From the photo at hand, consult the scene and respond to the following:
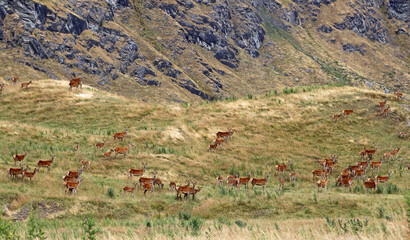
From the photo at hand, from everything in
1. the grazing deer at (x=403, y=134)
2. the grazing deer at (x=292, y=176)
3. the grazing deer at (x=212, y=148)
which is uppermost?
the grazing deer at (x=403, y=134)

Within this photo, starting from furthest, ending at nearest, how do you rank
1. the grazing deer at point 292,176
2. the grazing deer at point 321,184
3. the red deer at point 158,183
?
1. the grazing deer at point 292,176
2. the grazing deer at point 321,184
3. the red deer at point 158,183

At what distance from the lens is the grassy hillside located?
46.8 ft

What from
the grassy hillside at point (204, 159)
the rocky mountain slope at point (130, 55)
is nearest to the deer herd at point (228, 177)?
the grassy hillside at point (204, 159)

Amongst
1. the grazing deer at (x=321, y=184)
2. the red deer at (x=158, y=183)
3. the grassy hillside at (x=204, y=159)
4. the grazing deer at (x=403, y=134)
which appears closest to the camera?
the grassy hillside at (x=204, y=159)

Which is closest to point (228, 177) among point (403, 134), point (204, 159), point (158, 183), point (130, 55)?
point (158, 183)

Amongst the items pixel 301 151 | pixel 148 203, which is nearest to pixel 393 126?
pixel 301 151

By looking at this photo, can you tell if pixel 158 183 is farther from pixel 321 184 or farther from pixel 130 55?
pixel 130 55

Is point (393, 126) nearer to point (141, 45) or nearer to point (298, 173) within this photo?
point (298, 173)

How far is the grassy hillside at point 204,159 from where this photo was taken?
14.3 metres

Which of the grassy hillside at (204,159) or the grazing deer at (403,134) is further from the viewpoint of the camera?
the grazing deer at (403,134)

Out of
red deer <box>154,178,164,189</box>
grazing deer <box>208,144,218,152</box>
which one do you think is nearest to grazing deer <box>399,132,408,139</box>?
grazing deer <box>208,144,218,152</box>

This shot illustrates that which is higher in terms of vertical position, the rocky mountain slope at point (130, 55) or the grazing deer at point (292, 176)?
the grazing deer at point (292, 176)

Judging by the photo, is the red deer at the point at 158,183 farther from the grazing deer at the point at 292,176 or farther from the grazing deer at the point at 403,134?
the grazing deer at the point at 403,134

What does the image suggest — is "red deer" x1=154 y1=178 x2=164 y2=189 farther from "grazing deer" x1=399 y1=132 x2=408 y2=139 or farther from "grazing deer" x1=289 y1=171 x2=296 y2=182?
"grazing deer" x1=399 y1=132 x2=408 y2=139
